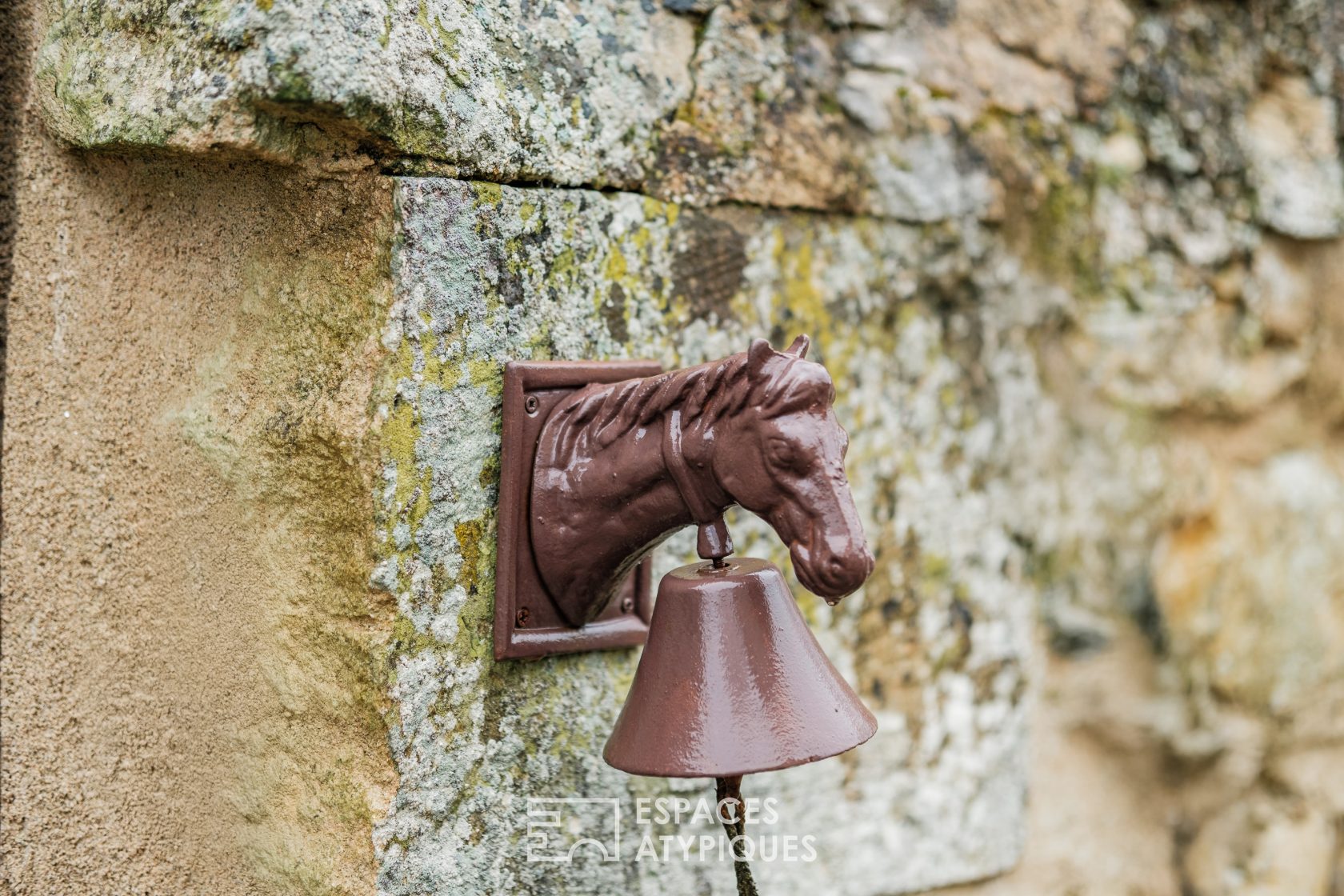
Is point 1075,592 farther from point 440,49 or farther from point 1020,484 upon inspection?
point 440,49

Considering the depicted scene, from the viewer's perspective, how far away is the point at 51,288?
108 cm

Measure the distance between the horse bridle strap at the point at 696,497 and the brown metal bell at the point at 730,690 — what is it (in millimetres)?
19

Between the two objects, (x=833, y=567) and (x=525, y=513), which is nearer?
(x=833, y=567)

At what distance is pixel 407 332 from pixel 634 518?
230 mm

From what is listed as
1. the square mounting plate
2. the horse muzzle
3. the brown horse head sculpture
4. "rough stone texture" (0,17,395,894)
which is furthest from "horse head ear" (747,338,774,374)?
"rough stone texture" (0,17,395,894)

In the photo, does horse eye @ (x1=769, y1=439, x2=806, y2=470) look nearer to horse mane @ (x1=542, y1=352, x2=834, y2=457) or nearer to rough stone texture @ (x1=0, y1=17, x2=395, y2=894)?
horse mane @ (x1=542, y1=352, x2=834, y2=457)

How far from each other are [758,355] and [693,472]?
12 centimetres

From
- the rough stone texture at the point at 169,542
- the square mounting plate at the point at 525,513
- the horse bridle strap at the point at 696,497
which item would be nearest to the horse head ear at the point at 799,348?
the horse bridle strap at the point at 696,497

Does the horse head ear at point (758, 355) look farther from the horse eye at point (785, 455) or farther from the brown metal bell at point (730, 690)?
the brown metal bell at point (730, 690)

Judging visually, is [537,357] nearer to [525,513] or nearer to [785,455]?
[525,513]

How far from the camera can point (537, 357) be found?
101 centimetres

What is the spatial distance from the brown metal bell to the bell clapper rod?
0.05m

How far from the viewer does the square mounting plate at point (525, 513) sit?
38.4 inches

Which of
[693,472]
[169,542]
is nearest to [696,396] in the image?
[693,472]
